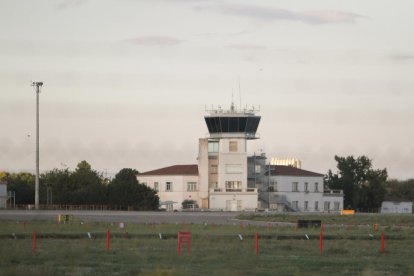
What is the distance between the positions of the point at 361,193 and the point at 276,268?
417 ft

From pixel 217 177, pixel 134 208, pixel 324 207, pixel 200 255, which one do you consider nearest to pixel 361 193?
pixel 324 207

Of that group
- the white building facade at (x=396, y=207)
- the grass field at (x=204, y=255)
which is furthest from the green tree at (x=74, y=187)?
the grass field at (x=204, y=255)

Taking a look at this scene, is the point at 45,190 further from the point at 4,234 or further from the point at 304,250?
the point at 304,250

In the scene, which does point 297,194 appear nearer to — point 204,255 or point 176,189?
point 176,189

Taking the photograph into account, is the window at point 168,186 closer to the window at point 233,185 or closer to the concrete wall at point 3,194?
the window at point 233,185

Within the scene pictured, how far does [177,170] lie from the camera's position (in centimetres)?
15100

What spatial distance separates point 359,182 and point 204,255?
125415 mm

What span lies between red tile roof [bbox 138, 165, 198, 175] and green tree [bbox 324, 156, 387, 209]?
26.4m

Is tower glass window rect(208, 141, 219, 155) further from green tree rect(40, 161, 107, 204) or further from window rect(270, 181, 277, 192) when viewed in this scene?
green tree rect(40, 161, 107, 204)

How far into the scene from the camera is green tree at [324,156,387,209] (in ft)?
528

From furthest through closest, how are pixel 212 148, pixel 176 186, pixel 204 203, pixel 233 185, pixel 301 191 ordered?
pixel 301 191 < pixel 176 186 < pixel 212 148 < pixel 204 203 < pixel 233 185

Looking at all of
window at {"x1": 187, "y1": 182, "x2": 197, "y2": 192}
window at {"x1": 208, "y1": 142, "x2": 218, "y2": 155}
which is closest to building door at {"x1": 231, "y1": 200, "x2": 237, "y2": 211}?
window at {"x1": 187, "y1": 182, "x2": 197, "y2": 192}

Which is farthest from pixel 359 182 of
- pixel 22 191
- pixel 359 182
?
pixel 22 191

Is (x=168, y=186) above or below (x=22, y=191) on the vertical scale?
above
